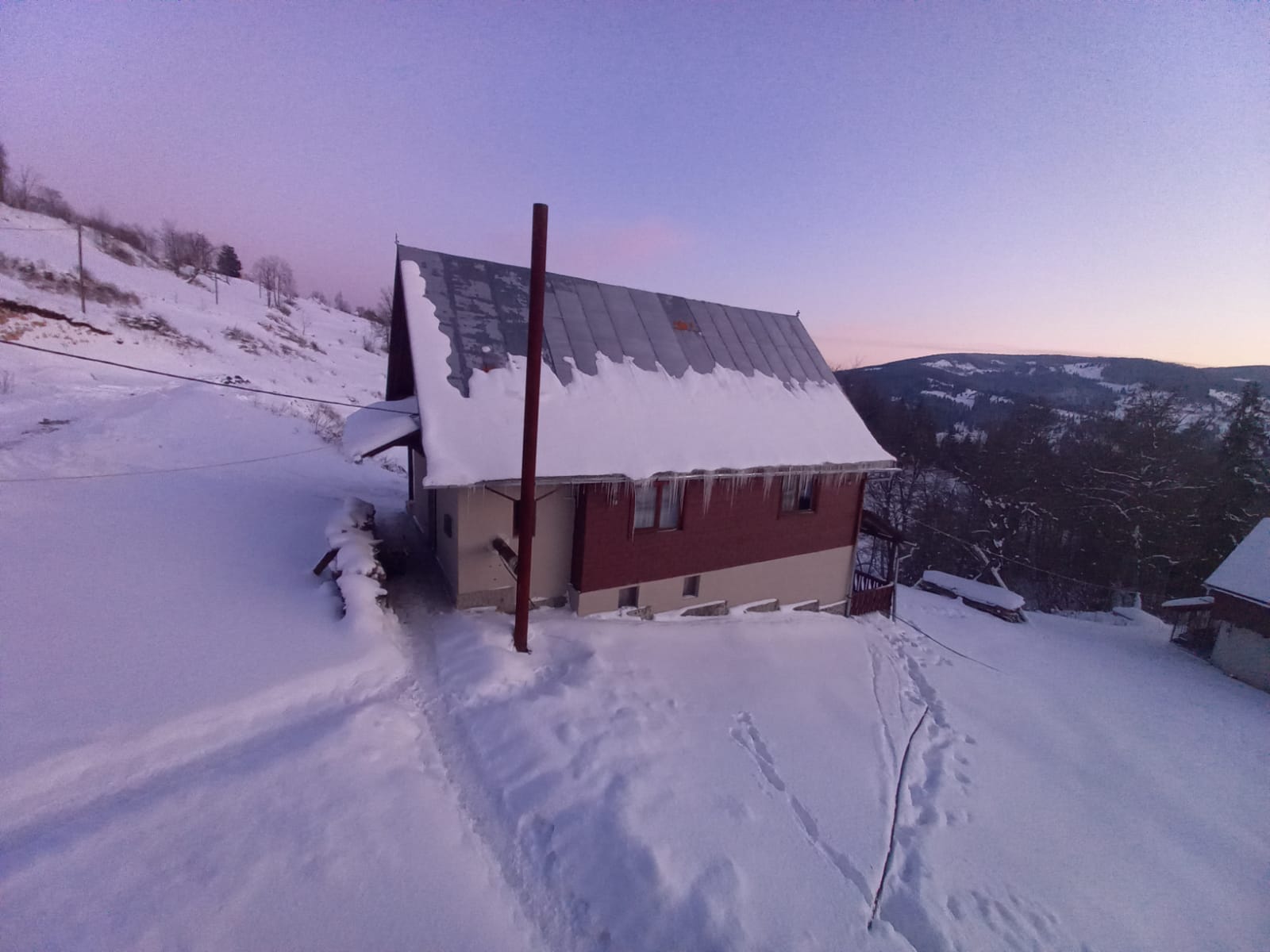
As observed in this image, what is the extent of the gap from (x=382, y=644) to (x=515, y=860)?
9.61ft

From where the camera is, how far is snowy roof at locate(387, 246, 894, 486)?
7.07 meters

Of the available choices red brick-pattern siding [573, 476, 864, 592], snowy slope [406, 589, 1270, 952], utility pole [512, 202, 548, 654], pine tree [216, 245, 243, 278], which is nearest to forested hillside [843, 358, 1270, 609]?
red brick-pattern siding [573, 476, 864, 592]

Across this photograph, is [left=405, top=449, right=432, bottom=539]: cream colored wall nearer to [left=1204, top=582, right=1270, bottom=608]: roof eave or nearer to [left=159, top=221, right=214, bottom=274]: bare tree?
[left=1204, top=582, right=1270, bottom=608]: roof eave

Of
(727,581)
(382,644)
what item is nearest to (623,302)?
(727,581)

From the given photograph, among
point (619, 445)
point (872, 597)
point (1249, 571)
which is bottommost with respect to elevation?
point (872, 597)

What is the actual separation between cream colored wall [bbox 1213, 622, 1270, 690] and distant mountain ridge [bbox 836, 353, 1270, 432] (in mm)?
30917

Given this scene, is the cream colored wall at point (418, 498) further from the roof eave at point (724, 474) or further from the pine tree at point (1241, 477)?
the pine tree at point (1241, 477)

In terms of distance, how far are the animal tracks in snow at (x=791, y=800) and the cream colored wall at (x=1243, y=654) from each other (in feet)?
64.7

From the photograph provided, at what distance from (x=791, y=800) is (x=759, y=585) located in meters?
5.30

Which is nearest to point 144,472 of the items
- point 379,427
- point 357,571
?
point 379,427

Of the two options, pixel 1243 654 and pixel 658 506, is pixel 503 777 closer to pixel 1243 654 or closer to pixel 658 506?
pixel 658 506

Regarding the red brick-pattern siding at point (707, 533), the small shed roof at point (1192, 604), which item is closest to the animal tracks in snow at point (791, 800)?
the red brick-pattern siding at point (707, 533)

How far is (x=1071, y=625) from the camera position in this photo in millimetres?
19156

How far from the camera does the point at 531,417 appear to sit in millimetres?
5902
